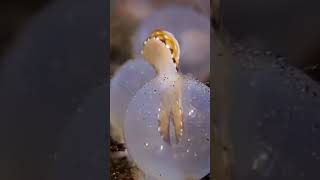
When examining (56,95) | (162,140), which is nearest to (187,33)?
(162,140)

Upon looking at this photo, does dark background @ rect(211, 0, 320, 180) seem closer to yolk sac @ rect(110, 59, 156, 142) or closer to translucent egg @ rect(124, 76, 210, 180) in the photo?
translucent egg @ rect(124, 76, 210, 180)

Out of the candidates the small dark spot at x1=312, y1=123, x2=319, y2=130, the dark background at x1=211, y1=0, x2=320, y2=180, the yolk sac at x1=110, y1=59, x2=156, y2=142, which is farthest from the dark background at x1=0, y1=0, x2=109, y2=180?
the small dark spot at x1=312, y1=123, x2=319, y2=130

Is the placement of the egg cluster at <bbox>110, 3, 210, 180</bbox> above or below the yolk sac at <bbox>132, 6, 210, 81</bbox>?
below

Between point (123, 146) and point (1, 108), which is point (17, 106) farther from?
point (123, 146)

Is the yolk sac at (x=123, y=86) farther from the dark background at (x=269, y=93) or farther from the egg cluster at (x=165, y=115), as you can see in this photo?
the dark background at (x=269, y=93)

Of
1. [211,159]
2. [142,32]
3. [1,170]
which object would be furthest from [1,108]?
[211,159]

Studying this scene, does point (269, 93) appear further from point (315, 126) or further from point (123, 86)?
point (123, 86)
